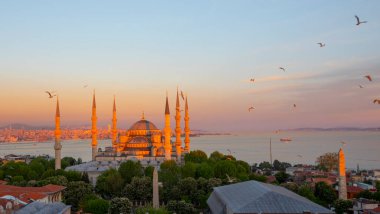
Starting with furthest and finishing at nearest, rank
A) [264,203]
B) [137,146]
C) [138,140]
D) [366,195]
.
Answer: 1. [138,140]
2. [137,146]
3. [366,195]
4. [264,203]

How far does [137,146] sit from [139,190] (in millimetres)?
24821

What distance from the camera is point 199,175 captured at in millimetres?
38906

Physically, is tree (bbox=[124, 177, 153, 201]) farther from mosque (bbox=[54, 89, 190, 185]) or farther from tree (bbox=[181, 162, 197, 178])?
mosque (bbox=[54, 89, 190, 185])

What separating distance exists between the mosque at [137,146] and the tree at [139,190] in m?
13.8

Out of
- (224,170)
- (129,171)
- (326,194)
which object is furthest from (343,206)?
(129,171)

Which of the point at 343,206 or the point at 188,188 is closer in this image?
the point at 343,206

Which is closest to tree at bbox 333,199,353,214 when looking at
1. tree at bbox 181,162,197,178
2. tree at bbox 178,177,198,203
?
tree at bbox 178,177,198,203

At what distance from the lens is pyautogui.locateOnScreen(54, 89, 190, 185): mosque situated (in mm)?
48875

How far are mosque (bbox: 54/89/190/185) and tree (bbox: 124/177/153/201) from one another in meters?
13.8

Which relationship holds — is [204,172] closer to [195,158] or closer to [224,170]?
[224,170]

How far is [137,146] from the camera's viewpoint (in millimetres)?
56750

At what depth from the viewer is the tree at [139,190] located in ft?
105

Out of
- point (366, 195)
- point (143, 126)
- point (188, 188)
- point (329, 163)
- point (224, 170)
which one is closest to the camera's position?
point (366, 195)

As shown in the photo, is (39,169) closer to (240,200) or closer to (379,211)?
(240,200)
